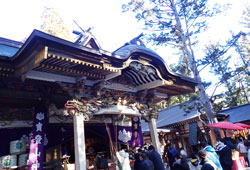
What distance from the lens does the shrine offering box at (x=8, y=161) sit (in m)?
6.33

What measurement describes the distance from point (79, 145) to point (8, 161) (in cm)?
227

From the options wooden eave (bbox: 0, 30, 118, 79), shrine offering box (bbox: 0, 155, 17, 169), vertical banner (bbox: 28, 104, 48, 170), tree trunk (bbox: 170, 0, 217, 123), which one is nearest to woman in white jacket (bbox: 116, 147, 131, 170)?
vertical banner (bbox: 28, 104, 48, 170)

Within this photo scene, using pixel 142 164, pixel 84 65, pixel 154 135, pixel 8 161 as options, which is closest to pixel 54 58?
pixel 84 65

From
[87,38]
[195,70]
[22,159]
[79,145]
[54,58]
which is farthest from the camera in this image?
[195,70]

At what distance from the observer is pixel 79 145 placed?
6.23 meters

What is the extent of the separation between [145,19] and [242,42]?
2511 centimetres

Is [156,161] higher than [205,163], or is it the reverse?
[205,163]

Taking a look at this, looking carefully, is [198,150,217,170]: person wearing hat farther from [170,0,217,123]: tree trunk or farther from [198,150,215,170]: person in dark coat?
[170,0,217,123]: tree trunk

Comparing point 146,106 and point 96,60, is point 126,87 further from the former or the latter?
point 96,60

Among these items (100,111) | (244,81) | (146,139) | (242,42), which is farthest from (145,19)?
(244,81)

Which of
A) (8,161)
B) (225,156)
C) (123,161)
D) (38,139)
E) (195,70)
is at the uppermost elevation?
(195,70)

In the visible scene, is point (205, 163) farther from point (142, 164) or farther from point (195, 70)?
point (195, 70)

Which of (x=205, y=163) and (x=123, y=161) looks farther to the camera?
(x=123, y=161)

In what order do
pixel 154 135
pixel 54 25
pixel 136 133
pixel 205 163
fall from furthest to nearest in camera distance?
pixel 54 25
pixel 136 133
pixel 154 135
pixel 205 163
